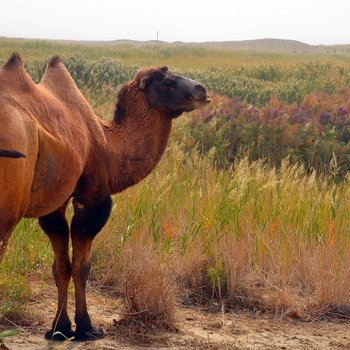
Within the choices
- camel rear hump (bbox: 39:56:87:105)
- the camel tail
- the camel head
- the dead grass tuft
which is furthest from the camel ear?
the camel tail

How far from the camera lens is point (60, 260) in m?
5.58

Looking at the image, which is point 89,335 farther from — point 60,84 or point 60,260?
point 60,84

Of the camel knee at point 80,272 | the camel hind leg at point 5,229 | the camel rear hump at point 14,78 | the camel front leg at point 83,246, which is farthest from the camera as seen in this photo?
the camel knee at point 80,272

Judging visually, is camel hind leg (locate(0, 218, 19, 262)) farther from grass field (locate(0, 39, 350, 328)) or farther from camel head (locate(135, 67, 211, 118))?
camel head (locate(135, 67, 211, 118))

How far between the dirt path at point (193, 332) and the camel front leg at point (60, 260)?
14cm

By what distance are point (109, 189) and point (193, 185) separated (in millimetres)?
3335

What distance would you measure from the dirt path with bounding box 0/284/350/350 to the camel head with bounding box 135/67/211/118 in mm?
1577

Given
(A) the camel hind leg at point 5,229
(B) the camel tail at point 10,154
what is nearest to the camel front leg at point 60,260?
(A) the camel hind leg at point 5,229

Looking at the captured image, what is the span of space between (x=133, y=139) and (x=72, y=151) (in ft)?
3.79

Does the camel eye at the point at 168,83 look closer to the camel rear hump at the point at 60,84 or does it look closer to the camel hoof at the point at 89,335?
the camel rear hump at the point at 60,84

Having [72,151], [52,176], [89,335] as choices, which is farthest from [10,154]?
[89,335]

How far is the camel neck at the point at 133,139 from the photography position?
226 inches

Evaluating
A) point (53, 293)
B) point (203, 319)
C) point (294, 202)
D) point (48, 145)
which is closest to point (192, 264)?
point (203, 319)

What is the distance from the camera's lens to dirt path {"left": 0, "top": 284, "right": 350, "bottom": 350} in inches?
213
